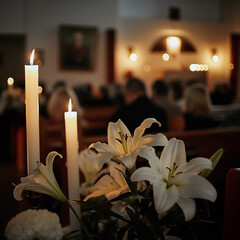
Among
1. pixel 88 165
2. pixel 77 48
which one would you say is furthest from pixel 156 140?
pixel 77 48

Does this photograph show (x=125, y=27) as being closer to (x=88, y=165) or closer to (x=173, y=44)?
(x=173, y=44)

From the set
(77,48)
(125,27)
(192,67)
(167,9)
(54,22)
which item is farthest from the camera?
(192,67)

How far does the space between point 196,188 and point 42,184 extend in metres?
0.32

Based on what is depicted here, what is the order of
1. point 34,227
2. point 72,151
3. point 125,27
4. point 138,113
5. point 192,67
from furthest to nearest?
point 192,67, point 125,27, point 138,113, point 72,151, point 34,227

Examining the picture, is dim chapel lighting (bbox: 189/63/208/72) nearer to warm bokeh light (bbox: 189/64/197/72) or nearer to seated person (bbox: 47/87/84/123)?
warm bokeh light (bbox: 189/64/197/72)

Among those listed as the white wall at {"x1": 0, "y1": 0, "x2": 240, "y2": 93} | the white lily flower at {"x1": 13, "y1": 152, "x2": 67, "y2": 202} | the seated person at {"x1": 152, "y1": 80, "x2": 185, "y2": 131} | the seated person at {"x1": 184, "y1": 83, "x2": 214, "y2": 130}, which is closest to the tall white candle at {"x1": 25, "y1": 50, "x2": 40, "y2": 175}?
the white lily flower at {"x1": 13, "y1": 152, "x2": 67, "y2": 202}

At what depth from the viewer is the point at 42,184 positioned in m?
0.87

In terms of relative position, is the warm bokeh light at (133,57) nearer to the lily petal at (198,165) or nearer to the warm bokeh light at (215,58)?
the warm bokeh light at (215,58)

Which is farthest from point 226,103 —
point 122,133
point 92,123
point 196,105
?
point 122,133

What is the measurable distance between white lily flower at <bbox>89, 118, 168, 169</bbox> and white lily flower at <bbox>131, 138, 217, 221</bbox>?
0.08ft

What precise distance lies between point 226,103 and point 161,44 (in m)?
4.62

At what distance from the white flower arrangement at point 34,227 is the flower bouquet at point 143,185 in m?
0.06

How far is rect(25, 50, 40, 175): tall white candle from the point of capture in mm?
912

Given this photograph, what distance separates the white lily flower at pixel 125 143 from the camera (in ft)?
2.69
